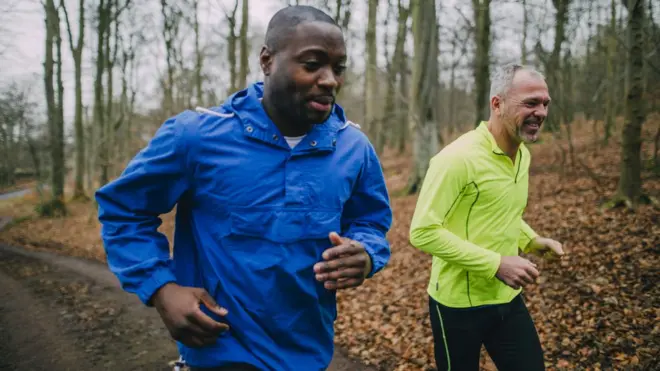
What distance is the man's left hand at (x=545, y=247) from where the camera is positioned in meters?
2.67

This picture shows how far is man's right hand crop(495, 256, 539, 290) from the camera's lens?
225cm

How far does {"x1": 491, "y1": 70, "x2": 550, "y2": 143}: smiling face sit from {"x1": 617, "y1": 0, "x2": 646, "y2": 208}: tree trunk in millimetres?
6023

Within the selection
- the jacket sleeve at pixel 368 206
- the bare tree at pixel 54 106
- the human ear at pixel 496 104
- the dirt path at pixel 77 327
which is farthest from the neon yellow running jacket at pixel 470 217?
the bare tree at pixel 54 106

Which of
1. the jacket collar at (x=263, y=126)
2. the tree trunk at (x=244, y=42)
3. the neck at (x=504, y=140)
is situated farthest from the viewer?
the tree trunk at (x=244, y=42)

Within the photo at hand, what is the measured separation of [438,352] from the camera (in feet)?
8.54

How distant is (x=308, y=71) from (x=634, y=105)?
758cm

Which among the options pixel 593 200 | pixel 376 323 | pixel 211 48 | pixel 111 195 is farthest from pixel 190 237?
pixel 211 48

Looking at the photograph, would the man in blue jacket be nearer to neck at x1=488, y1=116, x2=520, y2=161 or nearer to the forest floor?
neck at x1=488, y1=116, x2=520, y2=161

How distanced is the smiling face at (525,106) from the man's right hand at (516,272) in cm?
73

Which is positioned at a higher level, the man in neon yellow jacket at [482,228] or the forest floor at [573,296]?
the man in neon yellow jacket at [482,228]

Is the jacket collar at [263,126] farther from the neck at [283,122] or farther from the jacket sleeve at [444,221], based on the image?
the jacket sleeve at [444,221]

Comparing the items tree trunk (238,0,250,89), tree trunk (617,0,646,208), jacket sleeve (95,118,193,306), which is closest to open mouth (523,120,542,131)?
jacket sleeve (95,118,193,306)

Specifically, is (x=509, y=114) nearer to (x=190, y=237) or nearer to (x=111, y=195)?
(x=190, y=237)

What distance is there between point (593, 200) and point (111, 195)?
948 centimetres
